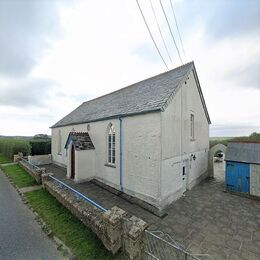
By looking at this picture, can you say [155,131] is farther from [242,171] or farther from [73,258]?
[242,171]

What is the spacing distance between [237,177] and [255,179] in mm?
1004

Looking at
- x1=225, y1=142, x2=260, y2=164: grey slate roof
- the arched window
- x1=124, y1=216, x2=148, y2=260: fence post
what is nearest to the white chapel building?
the arched window

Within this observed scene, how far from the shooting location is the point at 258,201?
9.84m

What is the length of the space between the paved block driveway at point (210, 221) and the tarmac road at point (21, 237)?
3518 millimetres

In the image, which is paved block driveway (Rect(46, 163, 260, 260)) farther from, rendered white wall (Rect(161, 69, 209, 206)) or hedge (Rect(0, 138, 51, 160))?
hedge (Rect(0, 138, 51, 160))

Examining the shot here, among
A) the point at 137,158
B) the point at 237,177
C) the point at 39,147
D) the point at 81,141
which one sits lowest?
the point at 237,177

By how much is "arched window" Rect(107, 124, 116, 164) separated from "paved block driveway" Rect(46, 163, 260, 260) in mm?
2341

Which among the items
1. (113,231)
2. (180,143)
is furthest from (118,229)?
(180,143)

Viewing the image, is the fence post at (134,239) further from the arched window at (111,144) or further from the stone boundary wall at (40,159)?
the stone boundary wall at (40,159)

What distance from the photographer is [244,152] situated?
11.2 metres

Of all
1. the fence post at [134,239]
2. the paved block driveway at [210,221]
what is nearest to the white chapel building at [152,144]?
the paved block driveway at [210,221]

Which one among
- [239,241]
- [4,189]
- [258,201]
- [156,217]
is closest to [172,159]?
[156,217]

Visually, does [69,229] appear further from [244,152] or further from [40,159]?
[40,159]

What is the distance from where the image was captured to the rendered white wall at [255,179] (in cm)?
1017
